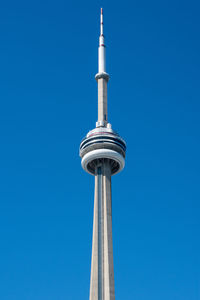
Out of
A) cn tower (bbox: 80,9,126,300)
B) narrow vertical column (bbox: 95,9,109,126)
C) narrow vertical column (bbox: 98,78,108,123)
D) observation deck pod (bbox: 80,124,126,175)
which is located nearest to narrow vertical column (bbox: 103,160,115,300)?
cn tower (bbox: 80,9,126,300)

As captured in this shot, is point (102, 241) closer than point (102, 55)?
Yes

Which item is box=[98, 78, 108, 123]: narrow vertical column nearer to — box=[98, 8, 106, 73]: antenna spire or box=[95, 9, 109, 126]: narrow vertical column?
box=[95, 9, 109, 126]: narrow vertical column

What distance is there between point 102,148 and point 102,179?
6.03 m

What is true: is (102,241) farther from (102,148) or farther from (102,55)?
(102,55)

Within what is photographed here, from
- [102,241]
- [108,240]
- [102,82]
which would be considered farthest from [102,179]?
[102,82]

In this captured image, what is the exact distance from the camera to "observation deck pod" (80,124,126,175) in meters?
91.2

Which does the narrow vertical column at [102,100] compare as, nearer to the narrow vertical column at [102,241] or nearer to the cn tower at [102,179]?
the cn tower at [102,179]

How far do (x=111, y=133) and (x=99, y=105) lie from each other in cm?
1012

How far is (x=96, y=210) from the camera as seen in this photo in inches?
3479

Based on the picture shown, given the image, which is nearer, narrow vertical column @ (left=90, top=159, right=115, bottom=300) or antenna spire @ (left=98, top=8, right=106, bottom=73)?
narrow vertical column @ (left=90, top=159, right=115, bottom=300)

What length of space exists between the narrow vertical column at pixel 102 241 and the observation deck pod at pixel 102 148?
200 centimetres

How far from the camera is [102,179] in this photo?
9181cm

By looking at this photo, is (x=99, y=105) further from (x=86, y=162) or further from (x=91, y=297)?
(x=91, y=297)

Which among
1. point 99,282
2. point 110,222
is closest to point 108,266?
point 99,282
